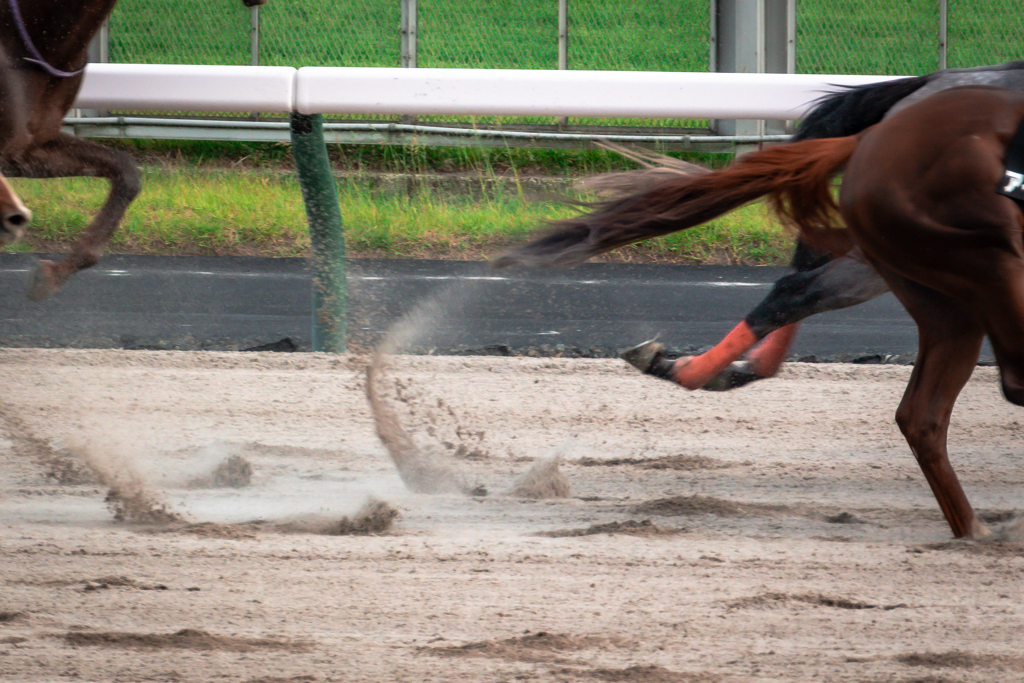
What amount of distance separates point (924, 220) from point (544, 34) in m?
11.7

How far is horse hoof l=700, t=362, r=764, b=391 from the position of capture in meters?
4.13

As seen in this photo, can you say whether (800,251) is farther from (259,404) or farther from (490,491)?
(259,404)

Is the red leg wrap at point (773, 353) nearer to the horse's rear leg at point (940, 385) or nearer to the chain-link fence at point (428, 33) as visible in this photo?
the horse's rear leg at point (940, 385)

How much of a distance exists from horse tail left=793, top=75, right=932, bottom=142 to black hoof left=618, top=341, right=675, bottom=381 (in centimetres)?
91

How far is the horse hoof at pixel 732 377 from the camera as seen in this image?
4.13 meters

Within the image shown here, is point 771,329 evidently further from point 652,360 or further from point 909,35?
point 909,35

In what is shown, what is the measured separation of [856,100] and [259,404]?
2650mm

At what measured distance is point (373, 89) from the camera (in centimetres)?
484

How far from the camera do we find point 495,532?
3.28 m

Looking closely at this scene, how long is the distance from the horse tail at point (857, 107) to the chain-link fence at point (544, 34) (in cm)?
1023

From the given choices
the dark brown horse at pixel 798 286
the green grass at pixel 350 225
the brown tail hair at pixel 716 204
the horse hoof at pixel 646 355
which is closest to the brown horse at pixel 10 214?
the brown tail hair at pixel 716 204

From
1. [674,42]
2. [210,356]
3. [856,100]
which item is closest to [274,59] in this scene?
[674,42]

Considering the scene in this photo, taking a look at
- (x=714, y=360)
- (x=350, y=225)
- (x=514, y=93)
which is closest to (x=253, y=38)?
(x=350, y=225)

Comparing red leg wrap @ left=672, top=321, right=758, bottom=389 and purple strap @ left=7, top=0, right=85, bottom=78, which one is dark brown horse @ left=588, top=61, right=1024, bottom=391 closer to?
red leg wrap @ left=672, top=321, right=758, bottom=389
